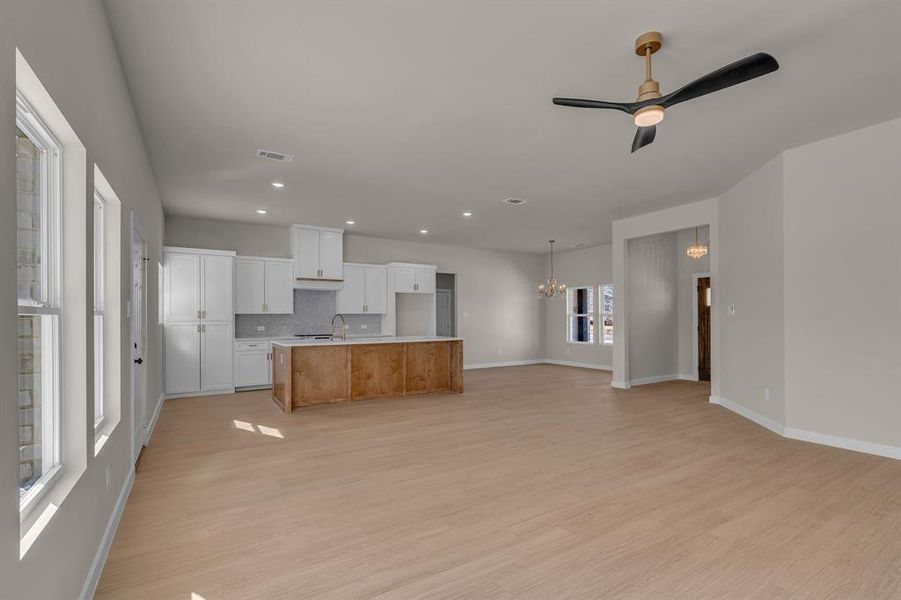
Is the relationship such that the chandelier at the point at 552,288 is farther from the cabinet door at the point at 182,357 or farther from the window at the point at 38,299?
the window at the point at 38,299

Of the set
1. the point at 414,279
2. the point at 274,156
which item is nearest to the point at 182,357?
the point at 274,156

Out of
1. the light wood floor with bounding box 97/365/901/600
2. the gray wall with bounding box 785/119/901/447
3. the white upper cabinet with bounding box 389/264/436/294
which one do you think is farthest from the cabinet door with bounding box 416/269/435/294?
the gray wall with bounding box 785/119/901/447

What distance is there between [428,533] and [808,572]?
193cm

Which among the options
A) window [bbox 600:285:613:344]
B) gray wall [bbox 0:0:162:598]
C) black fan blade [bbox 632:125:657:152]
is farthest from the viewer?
window [bbox 600:285:613:344]

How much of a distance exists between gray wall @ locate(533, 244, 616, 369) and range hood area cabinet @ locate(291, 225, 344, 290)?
5.48 m

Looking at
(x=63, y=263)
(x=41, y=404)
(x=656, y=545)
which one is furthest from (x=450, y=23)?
(x=656, y=545)

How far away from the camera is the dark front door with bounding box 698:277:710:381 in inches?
320

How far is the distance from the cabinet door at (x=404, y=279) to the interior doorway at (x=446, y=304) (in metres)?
1.25

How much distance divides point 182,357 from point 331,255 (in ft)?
9.28

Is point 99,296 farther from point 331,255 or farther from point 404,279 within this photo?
point 404,279

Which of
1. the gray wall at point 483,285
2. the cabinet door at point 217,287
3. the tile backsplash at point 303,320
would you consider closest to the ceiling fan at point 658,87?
the cabinet door at point 217,287

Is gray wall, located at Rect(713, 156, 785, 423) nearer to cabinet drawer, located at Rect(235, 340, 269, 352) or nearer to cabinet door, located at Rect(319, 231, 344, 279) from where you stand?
cabinet door, located at Rect(319, 231, 344, 279)

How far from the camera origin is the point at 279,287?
7.57 meters

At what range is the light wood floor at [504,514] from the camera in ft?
6.92
